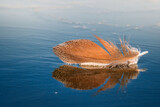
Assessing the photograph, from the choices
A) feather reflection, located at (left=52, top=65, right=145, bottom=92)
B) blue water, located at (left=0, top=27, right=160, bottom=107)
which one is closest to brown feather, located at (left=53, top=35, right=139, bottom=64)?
feather reflection, located at (left=52, top=65, right=145, bottom=92)

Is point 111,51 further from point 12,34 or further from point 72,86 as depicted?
point 12,34

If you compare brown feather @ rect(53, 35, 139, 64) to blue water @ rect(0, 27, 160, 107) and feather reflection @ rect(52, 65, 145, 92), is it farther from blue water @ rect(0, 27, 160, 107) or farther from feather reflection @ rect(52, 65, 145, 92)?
blue water @ rect(0, 27, 160, 107)

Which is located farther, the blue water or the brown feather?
the brown feather

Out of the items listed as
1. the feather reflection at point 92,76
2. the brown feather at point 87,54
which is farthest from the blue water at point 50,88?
the brown feather at point 87,54

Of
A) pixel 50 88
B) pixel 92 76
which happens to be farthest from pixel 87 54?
pixel 50 88

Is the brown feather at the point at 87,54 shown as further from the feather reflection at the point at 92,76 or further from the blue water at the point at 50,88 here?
the blue water at the point at 50,88

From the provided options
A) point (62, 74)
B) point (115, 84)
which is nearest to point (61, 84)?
point (62, 74)

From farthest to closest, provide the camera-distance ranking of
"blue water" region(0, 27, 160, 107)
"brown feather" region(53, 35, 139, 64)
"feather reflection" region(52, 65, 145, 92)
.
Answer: "brown feather" region(53, 35, 139, 64) → "feather reflection" region(52, 65, 145, 92) → "blue water" region(0, 27, 160, 107)

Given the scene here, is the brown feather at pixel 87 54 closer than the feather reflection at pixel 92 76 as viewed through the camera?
No

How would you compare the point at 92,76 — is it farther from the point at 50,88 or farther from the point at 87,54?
the point at 50,88
